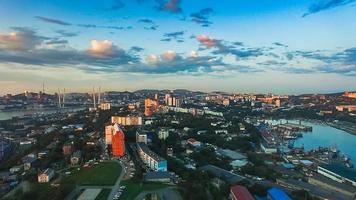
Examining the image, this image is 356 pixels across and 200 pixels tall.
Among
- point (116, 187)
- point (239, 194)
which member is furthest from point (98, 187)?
point (239, 194)

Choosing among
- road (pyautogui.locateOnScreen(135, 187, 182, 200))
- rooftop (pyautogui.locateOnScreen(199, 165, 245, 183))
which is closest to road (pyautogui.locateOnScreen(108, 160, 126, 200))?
road (pyautogui.locateOnScreen(135, 187, 182, 200))

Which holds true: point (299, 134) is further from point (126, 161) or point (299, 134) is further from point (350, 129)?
point (126, 161)

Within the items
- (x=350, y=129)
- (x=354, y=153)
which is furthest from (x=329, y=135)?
(x=354, y=153)

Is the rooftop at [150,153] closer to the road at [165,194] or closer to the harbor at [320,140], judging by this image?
the road at [165,194]

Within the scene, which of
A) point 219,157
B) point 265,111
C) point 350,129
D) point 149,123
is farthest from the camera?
point 265,111

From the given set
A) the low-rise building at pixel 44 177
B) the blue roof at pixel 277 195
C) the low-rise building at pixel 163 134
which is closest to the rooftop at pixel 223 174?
the blue roof at pixel 277 195

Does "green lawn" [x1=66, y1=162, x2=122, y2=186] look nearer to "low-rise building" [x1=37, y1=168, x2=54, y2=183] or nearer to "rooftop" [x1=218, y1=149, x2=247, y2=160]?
"low-rise building" [x1=37, y1=168, x2=54, y2=183]
